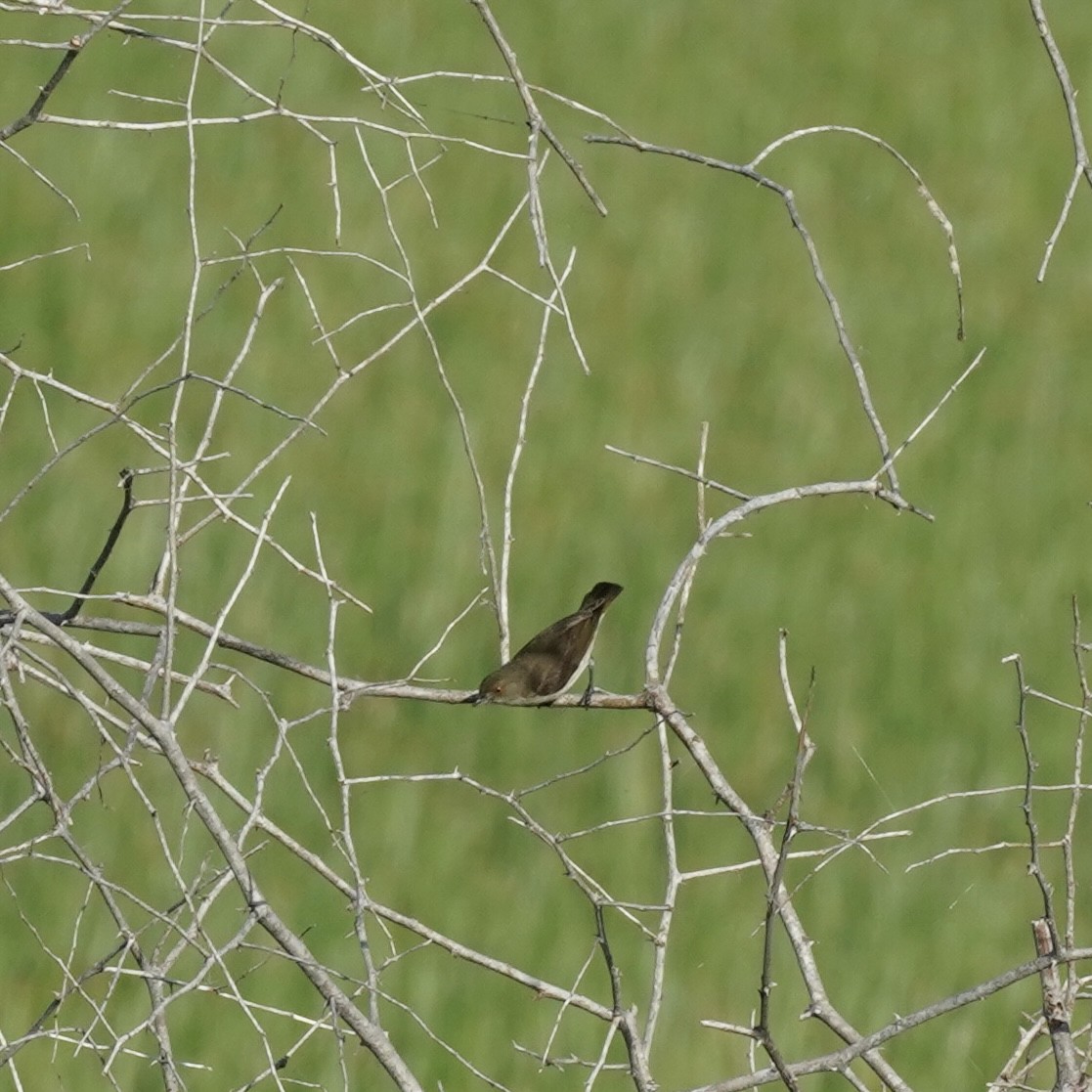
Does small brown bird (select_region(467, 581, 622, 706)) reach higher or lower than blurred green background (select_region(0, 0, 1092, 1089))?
higher

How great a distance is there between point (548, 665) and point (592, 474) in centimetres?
410

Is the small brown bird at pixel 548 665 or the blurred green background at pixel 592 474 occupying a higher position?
the small brown bird at pixel 548 665

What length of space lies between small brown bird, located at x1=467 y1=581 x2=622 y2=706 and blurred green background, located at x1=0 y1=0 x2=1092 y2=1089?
0.84 meters

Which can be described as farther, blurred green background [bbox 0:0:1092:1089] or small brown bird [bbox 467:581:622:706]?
blurred green background [bbox 0:0:1092:1089]

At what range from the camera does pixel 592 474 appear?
773 centimetres

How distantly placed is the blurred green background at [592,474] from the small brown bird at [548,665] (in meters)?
0.84

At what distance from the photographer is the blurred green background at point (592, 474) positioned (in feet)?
17.5

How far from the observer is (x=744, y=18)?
1277cm

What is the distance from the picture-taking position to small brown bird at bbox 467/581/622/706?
360 centimetres

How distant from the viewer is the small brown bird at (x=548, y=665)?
3.60 meters

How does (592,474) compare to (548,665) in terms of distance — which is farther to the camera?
(592,474)

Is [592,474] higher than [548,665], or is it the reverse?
[548,665]

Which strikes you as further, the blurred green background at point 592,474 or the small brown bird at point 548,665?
the blurred green background at point 592,474

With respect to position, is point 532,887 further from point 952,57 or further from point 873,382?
point 952,57
